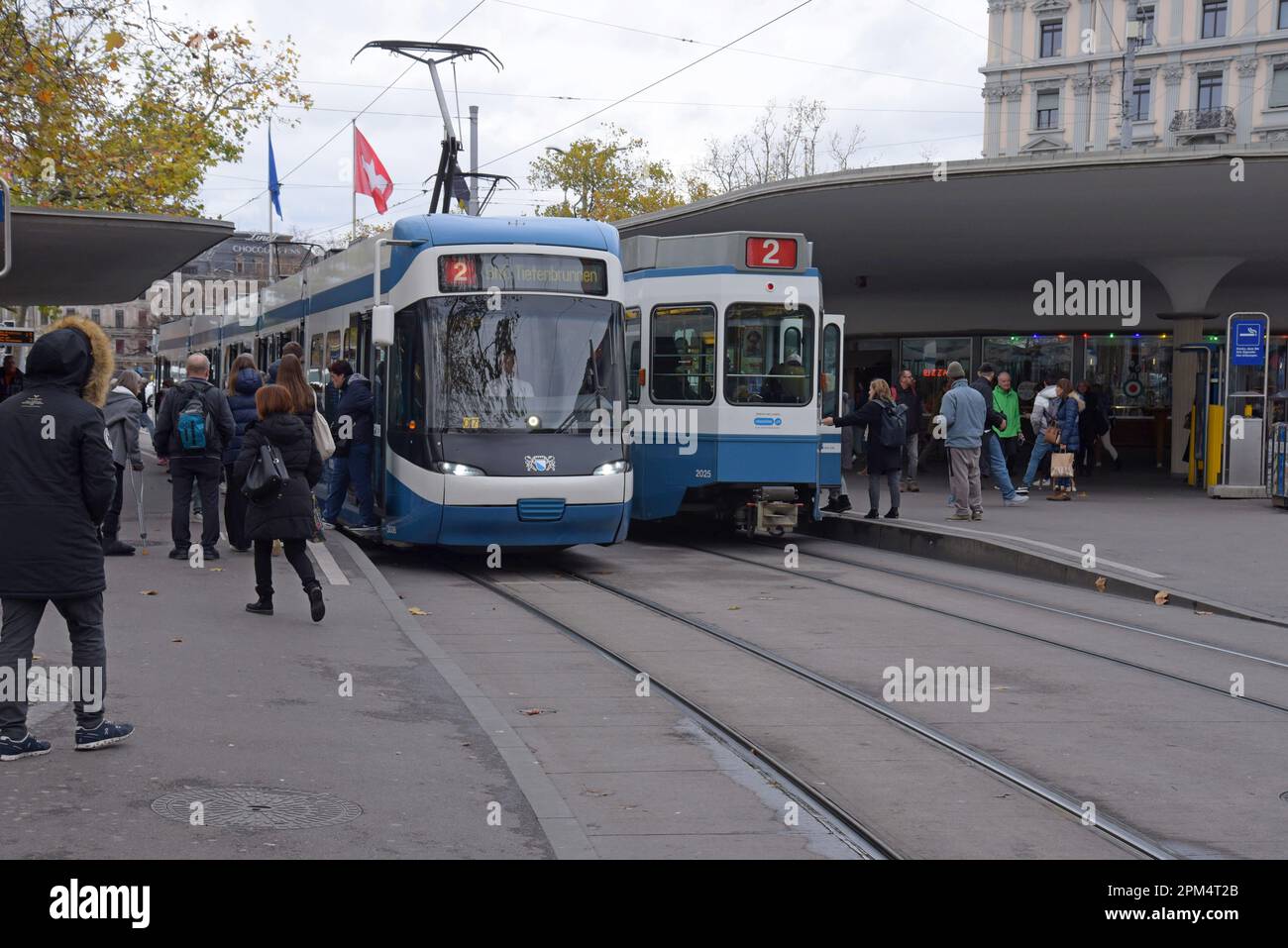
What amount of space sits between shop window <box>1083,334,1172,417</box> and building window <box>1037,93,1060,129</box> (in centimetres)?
4351

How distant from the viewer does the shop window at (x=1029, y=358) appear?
3575cm

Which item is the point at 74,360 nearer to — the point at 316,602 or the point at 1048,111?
the point at 316,602

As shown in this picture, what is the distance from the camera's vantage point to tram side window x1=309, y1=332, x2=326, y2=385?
18.8m

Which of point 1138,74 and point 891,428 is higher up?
point 1138,74

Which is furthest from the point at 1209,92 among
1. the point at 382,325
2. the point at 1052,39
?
the point at 382,325

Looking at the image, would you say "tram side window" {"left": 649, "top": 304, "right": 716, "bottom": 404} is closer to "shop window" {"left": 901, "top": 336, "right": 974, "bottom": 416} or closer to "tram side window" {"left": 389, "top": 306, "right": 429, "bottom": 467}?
"tram side window" {"left": 389, "top": 306, "right": 429, "bottom": 467}

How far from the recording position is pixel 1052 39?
74.9 m

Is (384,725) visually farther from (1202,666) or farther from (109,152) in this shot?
(109,152)

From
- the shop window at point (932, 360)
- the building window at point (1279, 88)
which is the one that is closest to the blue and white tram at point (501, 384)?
the shop window at point (932, 360)

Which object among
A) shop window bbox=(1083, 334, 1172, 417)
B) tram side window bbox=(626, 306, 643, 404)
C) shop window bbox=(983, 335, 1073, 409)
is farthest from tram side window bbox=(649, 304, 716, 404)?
shop window bbox=(1083, 334, 1172, 417)

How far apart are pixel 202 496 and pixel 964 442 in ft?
32.0

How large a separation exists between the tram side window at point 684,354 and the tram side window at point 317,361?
165 inches

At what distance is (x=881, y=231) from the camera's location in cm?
2644
